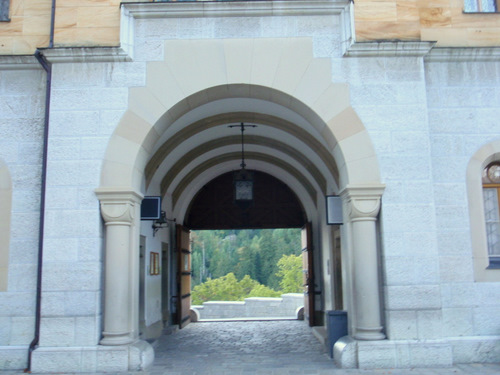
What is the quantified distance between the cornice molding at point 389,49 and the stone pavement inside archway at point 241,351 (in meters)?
4.16

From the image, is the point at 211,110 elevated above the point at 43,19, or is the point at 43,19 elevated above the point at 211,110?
the point at 43,19

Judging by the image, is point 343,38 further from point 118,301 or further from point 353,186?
point 118,301

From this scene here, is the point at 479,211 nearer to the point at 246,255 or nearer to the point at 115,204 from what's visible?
the point at 115,204

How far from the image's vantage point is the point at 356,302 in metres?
6.36

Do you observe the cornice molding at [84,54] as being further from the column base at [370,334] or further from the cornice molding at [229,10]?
the column base at [370,334]

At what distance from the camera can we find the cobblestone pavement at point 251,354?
6.16 metres

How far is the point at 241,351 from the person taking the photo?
318 inches

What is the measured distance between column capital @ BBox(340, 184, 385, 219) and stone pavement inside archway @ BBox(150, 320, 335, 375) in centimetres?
203

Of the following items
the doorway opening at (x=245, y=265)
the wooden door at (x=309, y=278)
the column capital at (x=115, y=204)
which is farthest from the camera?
the doorway opening at (x=245, y=265)

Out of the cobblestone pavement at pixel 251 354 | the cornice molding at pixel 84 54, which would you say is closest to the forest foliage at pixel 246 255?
the cobblestone pavement at pixel 251 354

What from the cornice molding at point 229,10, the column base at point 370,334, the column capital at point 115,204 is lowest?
the column base at point 370,334

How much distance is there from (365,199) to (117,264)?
3.27m

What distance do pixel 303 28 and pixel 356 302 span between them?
3711 millimetres

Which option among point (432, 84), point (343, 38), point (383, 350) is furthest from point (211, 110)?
point (383, 350)
